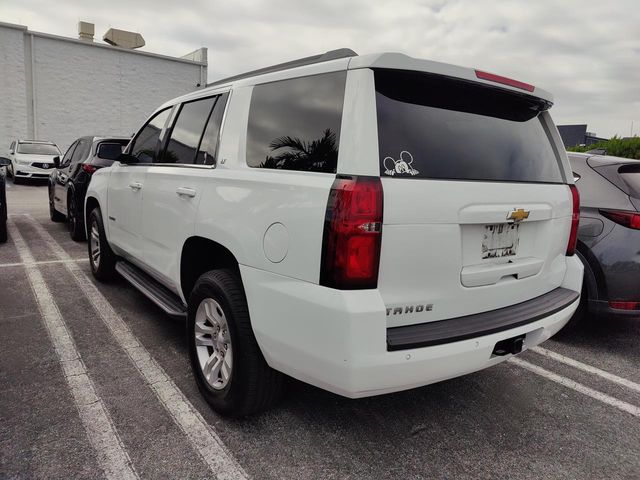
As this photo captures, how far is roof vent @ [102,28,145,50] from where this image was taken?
2662 centimetres

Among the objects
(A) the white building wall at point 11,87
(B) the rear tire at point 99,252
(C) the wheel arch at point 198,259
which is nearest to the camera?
(C) the wheel arch at point 198,259

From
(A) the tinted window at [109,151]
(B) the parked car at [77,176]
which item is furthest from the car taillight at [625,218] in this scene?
(B) the parked car at [77,176]

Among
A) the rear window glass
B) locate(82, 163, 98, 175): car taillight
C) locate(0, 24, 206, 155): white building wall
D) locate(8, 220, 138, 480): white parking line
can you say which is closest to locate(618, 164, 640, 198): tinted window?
the rear window glass

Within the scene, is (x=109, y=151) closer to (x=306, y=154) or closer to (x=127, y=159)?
(x=127, y=159)

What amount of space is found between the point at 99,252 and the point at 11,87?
68.1ft

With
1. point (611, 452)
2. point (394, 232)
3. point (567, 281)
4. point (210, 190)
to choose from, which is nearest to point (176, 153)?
point (210, 190)

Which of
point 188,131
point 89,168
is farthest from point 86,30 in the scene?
point 188,131

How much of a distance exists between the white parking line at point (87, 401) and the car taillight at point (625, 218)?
385cm

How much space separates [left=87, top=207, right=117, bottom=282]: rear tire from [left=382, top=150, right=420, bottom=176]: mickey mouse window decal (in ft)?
12.3

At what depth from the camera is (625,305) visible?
3.82 meters

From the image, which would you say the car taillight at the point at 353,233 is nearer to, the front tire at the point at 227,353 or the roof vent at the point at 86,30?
the front tire at the point at 227,353

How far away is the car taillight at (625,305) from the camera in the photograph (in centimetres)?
380

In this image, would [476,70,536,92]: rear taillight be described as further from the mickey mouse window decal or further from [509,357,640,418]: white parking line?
[509,357,640,418]: white parking line

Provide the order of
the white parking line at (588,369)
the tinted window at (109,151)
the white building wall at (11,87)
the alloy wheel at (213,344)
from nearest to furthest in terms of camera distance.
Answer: the alloy wheel at (213,344) → the white parking line at (588,369) → the tinted window at (109,151) → the white building wall at (11,87)
